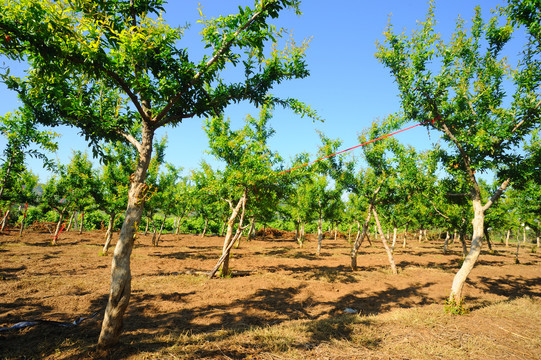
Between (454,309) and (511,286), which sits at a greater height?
(454,309)

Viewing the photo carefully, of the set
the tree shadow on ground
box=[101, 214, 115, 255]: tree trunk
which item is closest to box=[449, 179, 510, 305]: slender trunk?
the tree shadow on ground

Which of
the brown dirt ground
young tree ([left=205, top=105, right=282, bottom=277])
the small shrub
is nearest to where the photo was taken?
the brown dirt ground

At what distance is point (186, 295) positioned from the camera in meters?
8.46

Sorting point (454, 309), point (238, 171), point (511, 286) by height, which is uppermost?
point (238, 171)

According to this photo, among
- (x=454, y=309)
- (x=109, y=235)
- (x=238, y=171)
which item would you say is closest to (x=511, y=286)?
(x=454, y=309)

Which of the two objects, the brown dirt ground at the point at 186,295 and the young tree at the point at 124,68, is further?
the brown dirt ground at the point at 186,295

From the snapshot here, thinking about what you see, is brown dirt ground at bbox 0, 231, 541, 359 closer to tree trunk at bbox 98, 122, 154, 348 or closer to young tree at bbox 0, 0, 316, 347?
tree trunk at bbox 98, 122, 154, 348

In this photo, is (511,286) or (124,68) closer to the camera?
(124,68)

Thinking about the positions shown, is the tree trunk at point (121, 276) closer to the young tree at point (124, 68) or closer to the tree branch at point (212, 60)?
the young tree at point (124, 68)

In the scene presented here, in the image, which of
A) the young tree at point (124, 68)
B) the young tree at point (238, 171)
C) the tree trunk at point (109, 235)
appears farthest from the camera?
the tree trunk at point (109, 235)

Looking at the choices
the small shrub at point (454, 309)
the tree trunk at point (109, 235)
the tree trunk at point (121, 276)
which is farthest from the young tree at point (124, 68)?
the tree trunk at point (109, 235)

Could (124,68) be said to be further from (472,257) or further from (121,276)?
(472,257)

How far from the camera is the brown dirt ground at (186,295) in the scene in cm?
482

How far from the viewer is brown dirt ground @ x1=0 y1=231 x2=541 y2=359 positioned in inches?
190
